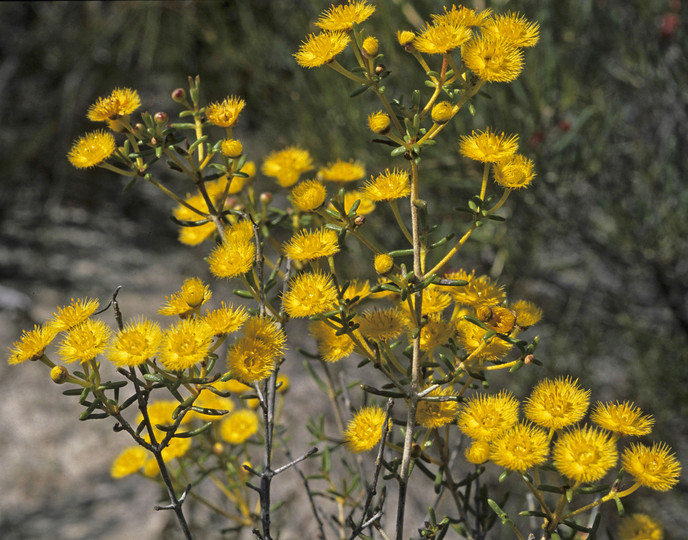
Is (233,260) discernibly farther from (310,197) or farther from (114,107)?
(114,107)

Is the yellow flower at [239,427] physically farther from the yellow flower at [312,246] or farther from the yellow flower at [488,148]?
the yellow flower at [488,148]

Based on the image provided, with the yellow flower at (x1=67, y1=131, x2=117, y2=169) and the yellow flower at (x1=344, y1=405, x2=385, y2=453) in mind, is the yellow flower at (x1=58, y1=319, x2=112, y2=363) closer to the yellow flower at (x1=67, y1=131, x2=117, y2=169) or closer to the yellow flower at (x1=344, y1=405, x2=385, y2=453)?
the yellow flower at (x1=67, y1=131, x2=117, y2=169)

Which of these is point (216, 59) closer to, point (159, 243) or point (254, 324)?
point (159, 243)

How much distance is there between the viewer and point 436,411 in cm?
77

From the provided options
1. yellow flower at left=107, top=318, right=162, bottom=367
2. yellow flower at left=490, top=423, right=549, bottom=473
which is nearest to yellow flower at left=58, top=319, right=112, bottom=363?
yellow flower at left=107, top=318, right=162, bottom=367

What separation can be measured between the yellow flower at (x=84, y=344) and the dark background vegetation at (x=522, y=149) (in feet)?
4.57

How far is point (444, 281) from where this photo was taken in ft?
Result: 2.42

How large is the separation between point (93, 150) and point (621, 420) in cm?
75

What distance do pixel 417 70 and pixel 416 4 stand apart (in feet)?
0.96

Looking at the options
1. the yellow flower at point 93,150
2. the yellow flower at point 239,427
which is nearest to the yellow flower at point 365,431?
the yellow flower at point 239,427

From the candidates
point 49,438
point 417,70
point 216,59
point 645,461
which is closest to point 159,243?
point 216,59

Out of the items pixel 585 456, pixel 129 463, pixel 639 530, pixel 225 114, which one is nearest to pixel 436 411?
pixel 585 456

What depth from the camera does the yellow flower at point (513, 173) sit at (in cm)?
74

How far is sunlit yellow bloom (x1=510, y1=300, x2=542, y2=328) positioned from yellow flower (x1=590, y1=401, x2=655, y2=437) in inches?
5.0
